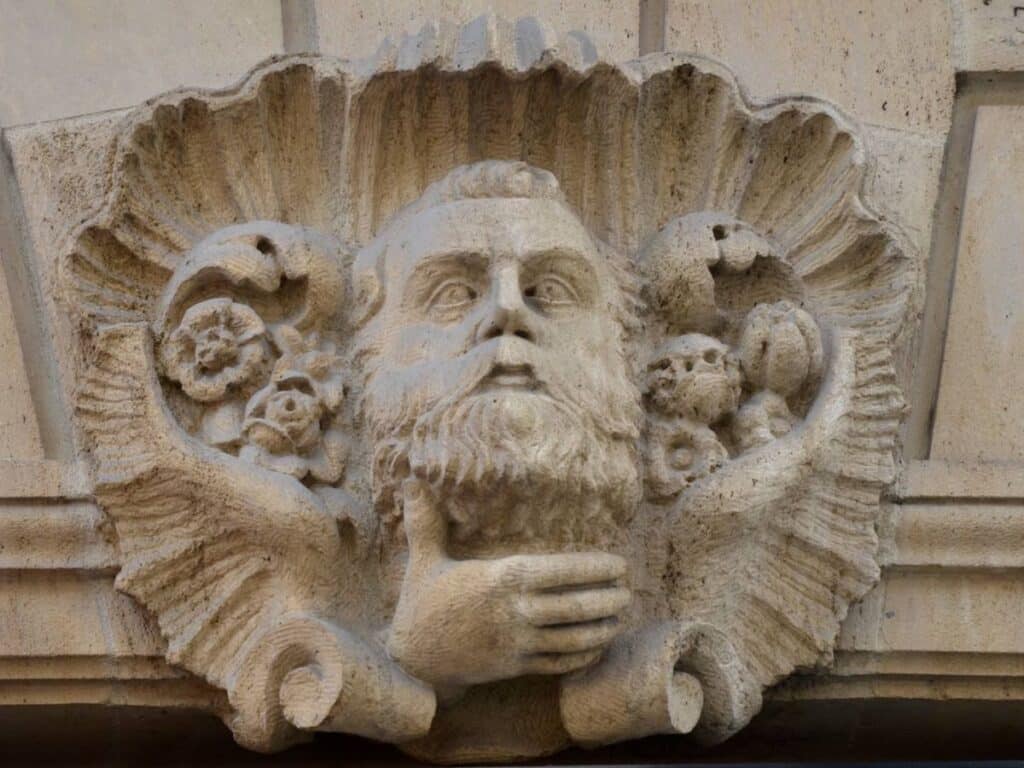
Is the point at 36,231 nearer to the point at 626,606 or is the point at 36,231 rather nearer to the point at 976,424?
the point at 626,606

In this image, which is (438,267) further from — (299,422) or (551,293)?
(299,422)

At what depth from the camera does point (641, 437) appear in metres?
1.98

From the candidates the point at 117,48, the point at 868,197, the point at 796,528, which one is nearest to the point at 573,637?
the point at 796,528

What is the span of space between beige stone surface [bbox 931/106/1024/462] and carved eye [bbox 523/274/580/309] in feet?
1.86

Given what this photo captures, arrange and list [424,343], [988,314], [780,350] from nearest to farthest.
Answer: [424,343] → [780,350] → [988,314]

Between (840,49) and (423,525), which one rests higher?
(840,49)

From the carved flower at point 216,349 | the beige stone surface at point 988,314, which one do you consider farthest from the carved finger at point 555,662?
the beige stone surface at point 988,314

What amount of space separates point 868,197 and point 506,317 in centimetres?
55

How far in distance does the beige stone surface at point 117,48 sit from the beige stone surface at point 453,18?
8cm

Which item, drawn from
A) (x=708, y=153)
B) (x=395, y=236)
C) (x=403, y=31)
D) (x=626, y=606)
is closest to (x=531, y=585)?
(x=626, y=606)

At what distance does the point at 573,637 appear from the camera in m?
1.79

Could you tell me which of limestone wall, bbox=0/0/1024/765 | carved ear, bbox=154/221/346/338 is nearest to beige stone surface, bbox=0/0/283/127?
limestone wall, bbox=0/0/1024/765

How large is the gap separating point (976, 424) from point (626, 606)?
0.59 metres

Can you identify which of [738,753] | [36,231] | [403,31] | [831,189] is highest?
[403,31]
